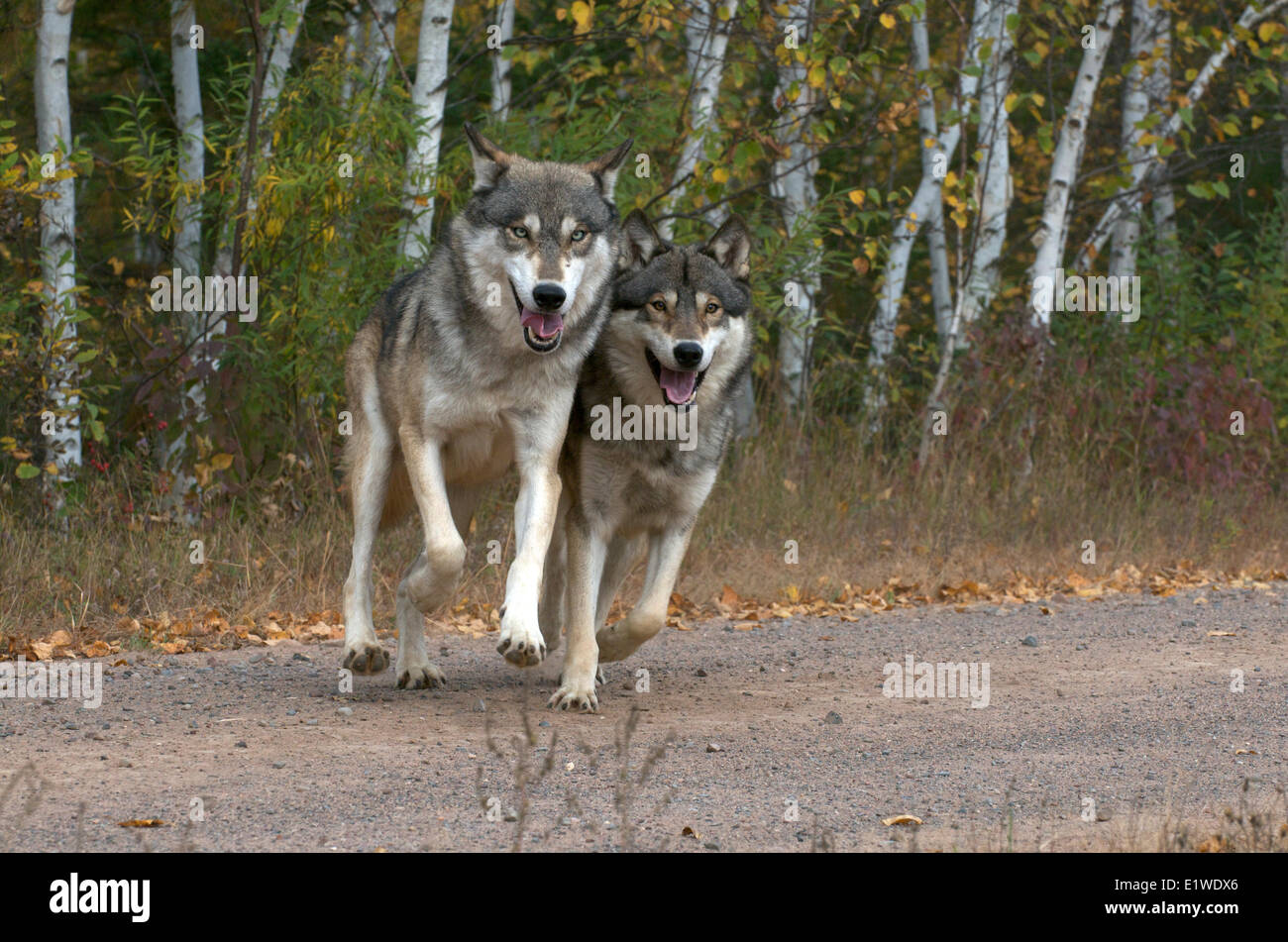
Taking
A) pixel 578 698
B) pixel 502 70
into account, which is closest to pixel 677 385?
pixel 578 698

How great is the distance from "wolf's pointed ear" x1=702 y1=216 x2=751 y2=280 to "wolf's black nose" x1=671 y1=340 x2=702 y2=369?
2.43ft

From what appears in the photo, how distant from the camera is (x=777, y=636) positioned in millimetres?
8094

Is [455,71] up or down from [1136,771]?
up

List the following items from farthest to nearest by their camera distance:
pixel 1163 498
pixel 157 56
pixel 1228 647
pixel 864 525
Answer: pixel 157 56, pixel 1163 498, pixel 864 525, pixel 1228 647

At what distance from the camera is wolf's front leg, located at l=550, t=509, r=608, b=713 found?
5.83m

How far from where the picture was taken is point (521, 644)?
5141 millimetres

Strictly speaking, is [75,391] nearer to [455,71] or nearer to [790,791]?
[455,71]

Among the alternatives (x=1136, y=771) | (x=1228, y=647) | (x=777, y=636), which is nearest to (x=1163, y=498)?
(x=1228, y=647)

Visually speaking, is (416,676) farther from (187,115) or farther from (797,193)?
(797,193)

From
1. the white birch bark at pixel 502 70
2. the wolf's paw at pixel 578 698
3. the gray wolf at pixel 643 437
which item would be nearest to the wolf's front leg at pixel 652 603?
the gray wolf at pixel 643 437

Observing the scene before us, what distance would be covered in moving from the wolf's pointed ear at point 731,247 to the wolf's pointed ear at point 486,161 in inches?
44.3

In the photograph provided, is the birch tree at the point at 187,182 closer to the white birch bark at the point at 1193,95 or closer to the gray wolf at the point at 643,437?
the gray wolf at the point at 643,437

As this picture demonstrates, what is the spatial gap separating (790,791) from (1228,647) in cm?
405

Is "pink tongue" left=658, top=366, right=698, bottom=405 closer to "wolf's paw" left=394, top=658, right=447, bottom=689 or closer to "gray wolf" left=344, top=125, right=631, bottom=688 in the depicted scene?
"gray wolf" left=344, top=125, right=631, bottom=688
